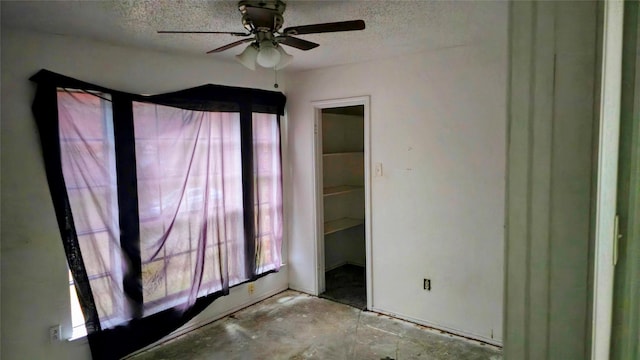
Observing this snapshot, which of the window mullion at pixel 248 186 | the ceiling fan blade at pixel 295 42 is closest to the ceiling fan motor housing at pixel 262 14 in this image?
the ceiling fan blade at pixel 295 42

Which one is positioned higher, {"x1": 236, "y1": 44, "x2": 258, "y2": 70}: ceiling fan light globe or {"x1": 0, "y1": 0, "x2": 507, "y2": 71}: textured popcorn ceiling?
{"x1": 0, "y1": 0, "x2": 507, "y2": 71}: textured popcorn ceiling

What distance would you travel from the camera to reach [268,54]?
220cm

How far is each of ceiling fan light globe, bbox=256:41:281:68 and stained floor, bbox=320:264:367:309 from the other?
2617mm

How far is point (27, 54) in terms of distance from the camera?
8.05ft

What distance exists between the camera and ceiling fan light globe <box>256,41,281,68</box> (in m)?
2.20

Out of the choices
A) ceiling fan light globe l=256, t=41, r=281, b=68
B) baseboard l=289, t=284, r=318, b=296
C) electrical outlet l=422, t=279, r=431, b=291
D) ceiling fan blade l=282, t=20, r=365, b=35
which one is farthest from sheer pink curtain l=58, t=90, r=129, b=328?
electrical outlet l=422, t=279, r=431, b=291

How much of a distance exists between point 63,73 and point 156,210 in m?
1.16

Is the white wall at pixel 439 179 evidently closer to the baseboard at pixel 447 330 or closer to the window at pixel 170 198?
the baseboard at pixel 447 330

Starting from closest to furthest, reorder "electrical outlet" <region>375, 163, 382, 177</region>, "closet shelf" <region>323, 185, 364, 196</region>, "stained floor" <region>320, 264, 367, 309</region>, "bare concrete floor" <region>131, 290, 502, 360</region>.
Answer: "bare concrete floor" <region>131, 290, 502, 360</region>, "electrical outlet" <region>375, 163, 382, 177</region>, "stained floor" <region>320, 264, 367, 309</region>, "closet shelf" <region>323, 185, 364, 196</region>

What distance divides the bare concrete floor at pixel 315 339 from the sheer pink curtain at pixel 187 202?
1.16 ft

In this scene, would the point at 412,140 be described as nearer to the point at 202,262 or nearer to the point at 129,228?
the point at 202,262

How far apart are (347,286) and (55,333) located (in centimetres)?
278

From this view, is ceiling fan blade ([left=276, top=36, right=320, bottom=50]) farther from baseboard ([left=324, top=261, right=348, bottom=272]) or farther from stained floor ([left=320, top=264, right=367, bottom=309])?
baseboard ([left=324, top=261, right=348, bottom=272])

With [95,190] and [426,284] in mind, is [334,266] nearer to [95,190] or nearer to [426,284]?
[426,284]
